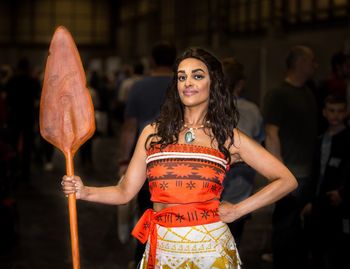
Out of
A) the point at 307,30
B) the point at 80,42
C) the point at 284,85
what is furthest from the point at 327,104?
the point at 80,42

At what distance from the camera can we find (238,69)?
19.3ft

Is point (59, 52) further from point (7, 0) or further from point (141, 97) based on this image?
point (7, 0)

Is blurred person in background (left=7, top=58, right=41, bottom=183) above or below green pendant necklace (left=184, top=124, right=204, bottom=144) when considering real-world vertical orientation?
below

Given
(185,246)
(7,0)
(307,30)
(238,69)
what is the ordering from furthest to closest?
(7,0), (307,30), (238,69), (185,246)

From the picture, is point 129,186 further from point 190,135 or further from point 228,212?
point 228,212

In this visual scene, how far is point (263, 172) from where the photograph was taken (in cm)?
376

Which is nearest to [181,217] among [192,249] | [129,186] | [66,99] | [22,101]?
[192,249]

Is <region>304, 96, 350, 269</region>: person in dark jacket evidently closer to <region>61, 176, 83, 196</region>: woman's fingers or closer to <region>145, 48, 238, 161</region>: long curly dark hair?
<region>145, 48, 238, 161</region>: long curly dark hair

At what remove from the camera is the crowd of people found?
3613 millimetres

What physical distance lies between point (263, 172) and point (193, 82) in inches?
21.2

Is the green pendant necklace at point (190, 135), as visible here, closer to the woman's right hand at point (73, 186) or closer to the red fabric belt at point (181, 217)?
the red fabric belt at point (181, 217)

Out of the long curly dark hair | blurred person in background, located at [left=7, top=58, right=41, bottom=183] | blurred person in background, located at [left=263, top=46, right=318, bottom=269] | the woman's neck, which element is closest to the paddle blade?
the long curly dark hair

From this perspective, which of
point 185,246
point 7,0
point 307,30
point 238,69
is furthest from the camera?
point 7,0

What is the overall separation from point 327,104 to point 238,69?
33.8 inches
